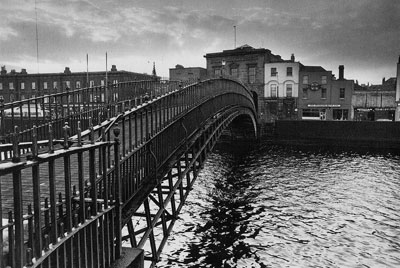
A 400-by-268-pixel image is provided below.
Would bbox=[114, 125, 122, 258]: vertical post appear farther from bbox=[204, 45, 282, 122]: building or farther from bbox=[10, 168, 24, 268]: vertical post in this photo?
bbox=[204, 45, 282, 122]: building

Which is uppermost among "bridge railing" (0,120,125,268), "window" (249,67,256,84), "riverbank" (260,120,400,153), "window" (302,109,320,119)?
"window" (249,67,256,84)

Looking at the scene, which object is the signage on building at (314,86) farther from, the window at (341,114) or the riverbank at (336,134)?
the riverbank at (336,134)

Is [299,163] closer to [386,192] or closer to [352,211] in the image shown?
[386,192]

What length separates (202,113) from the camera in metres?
15.9

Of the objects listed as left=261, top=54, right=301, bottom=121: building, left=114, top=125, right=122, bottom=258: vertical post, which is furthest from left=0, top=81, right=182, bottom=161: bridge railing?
left=261, top=54, right=301, bottom=121: building

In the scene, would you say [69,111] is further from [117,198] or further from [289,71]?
[289,71]

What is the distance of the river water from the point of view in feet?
42.2

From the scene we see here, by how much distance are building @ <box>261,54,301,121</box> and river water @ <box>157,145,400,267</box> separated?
93.7 ft

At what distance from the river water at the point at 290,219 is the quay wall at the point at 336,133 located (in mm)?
14192

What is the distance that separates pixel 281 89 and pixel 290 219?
42.8m

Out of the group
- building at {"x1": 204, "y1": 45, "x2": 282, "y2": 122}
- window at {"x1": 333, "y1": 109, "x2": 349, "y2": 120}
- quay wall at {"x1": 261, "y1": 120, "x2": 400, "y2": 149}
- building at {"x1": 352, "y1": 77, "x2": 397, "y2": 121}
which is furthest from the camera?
building at {"x1": 204, "y1": 45, "x2": 282, "y2": 122}

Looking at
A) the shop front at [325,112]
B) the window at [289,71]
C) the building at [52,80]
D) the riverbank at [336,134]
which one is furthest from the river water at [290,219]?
the building at [52,80]

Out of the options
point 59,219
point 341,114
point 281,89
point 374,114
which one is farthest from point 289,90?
point 59,219

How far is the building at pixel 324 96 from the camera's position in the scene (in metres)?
53.6
